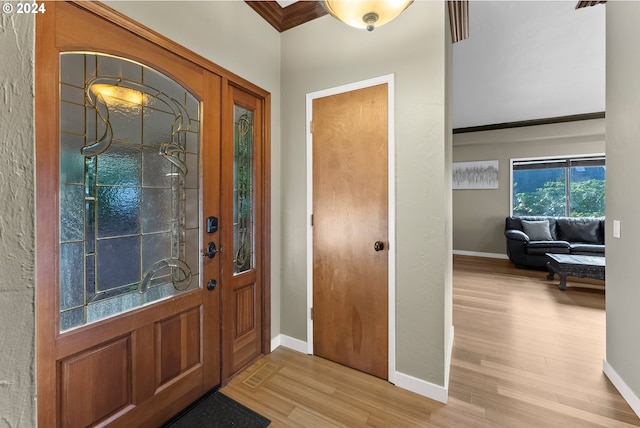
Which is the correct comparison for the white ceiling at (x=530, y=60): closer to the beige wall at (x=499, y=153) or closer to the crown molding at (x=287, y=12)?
the crown molding at (x=287, y=12)

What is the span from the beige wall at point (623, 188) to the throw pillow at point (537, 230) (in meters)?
3.56

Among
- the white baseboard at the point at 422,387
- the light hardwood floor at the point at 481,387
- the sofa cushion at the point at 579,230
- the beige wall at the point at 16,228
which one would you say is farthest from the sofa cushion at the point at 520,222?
the beige wall at the point at 16,228

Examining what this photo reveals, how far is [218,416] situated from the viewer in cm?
161

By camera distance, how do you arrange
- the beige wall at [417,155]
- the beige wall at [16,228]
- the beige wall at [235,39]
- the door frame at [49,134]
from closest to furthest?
1. the beige wall at [16,228]
2. the door frame at [49,134]
3. the beige wall at [235,39]
4. the beige wall at [417,155]

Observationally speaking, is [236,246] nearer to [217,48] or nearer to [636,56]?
[217,48]

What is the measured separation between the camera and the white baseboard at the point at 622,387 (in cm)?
165

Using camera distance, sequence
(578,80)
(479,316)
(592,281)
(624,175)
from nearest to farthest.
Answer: (624,175)
(479,316)
(578,80)
(592,281)

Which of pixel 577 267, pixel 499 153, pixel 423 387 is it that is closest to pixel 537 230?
pixel 577 267

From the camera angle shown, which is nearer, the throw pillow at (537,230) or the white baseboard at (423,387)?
the white baseboard at (423,387)

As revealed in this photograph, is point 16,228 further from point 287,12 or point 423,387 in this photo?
point 287,12

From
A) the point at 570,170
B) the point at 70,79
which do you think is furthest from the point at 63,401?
the point at 570,170

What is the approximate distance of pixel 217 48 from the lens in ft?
5.93

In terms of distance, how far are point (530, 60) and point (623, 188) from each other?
2.14 metres

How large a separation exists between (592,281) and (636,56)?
392cm
